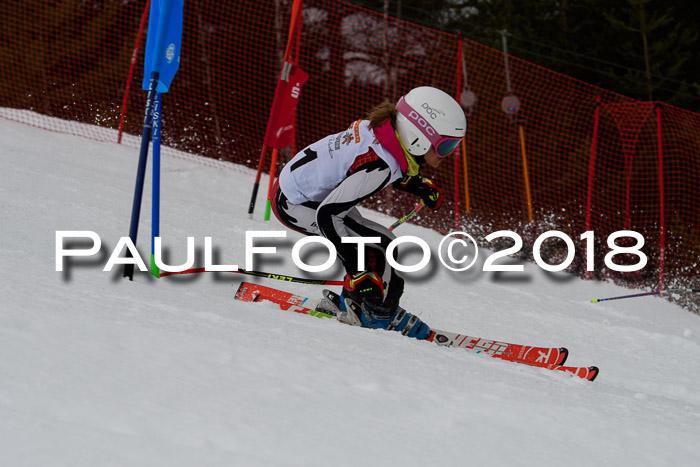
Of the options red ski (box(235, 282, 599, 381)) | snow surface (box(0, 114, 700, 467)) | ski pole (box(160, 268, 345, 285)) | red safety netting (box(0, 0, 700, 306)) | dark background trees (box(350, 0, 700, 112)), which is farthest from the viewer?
dark background trees (box(350, 0, 700, 112))

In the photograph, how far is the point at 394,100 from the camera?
530 inches

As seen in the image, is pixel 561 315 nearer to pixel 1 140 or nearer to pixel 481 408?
pixel 481 408

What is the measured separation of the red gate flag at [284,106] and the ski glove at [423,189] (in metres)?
2.89

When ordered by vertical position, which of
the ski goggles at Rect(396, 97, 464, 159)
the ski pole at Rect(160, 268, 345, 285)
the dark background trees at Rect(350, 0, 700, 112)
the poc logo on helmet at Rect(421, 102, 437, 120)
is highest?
the dark background trees at Rect(350, 0, 700, 112)

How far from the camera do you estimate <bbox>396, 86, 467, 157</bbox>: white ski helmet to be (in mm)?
3328

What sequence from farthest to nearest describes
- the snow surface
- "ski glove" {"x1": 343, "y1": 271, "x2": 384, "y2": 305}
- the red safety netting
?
the red safety netting
"ski glove" {"x1": 343, "y1": 271, "x2": 384, "y2": 305}
the snow surface

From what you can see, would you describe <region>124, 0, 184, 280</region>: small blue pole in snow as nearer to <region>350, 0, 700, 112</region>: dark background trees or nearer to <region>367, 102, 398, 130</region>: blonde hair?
<region>367, 102, 398, 130</region>: blonde hair

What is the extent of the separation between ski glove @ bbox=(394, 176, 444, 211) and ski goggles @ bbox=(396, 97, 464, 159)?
0.22 metres


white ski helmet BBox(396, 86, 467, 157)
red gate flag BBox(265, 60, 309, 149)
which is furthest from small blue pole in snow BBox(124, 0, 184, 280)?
red gate flag BBox(265, 60, 309, 149)

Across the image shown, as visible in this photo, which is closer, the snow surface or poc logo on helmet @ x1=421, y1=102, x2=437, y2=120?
the snow surface

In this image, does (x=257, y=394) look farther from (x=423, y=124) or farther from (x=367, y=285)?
(x=423, y=124)

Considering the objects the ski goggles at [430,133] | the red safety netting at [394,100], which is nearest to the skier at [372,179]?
the ski goggles at [430,133]

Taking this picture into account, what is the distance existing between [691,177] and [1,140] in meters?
9.32

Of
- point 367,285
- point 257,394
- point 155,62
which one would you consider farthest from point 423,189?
point 257,394
